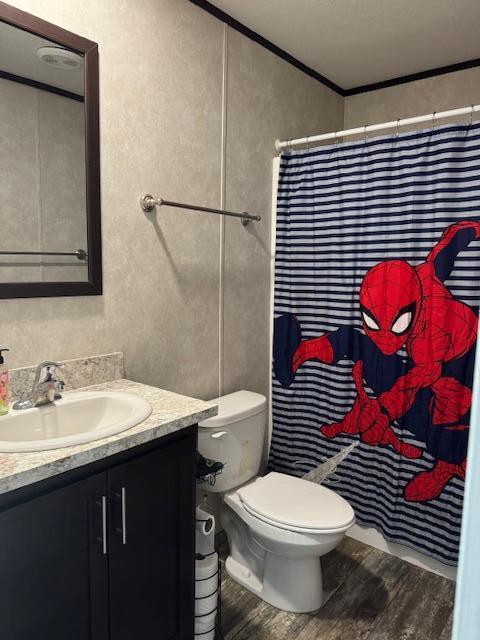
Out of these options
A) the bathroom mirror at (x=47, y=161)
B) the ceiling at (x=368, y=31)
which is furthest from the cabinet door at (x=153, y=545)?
the ceiling at (x=368, y=31)

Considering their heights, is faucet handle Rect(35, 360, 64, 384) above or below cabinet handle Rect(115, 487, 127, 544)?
above

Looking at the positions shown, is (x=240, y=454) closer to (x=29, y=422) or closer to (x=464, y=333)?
(x=29, y=422)

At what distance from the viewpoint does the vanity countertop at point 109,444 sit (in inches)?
38.6

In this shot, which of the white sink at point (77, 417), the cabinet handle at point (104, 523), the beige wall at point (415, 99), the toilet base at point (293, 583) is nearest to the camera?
the cabinet handle at point (104, 523)

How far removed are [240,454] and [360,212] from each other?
47.6 inches

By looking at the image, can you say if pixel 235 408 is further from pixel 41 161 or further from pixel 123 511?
pixel 41 161

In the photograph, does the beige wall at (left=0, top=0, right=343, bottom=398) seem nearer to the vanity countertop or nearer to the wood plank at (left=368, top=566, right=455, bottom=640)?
the vanity countertop

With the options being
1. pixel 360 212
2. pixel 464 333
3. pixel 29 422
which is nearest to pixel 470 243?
pixel 464 333

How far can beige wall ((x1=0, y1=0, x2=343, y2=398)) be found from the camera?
62.8 inches

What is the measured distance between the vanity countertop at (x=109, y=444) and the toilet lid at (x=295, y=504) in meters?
0.59

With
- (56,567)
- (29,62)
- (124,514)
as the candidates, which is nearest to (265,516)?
(124,514)

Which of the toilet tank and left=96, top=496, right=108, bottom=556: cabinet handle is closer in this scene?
left=96, top=496, right=108, bottom=556: cabinet handle

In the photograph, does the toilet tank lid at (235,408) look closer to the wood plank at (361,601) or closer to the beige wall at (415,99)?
the wood plank at (361,601)

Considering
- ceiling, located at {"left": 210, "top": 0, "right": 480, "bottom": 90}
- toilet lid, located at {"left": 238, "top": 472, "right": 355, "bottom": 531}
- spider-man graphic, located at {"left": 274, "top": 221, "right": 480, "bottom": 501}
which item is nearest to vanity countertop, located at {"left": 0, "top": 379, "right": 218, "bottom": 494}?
toilet lid, located at {"left": 238, "top": 472, "right": 355, "bottom": 531}
